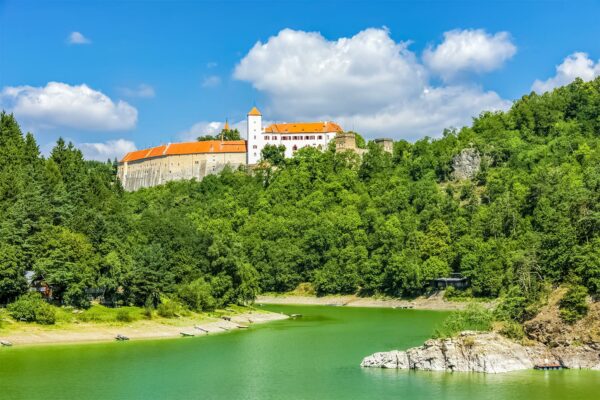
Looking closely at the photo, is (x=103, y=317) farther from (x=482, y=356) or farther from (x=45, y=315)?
(x=482, y=356)

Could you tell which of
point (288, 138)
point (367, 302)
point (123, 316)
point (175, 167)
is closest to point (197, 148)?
point (175, 167)

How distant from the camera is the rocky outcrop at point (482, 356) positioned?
4247cm

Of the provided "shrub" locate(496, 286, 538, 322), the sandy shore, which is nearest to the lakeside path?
the sandy shore

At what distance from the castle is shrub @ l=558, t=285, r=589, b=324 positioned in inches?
3637

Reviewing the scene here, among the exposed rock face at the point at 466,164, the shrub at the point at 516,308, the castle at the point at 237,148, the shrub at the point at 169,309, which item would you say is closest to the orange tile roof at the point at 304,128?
the castle at the point at 237,148

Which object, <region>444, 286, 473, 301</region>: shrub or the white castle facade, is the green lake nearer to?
<region>444, 286, 473, 301</region>: shrub

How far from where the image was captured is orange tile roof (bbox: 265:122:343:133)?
14050 cm

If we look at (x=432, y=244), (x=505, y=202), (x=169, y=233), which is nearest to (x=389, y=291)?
(x=432, y=244)

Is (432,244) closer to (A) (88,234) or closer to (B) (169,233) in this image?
(B) (169,233)

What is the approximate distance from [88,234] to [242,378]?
3121 cm

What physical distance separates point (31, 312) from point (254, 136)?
3345 inches

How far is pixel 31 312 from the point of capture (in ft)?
189

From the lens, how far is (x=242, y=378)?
145 feet

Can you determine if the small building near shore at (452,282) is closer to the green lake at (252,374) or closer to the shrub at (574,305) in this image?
the green lake at (252,374)
